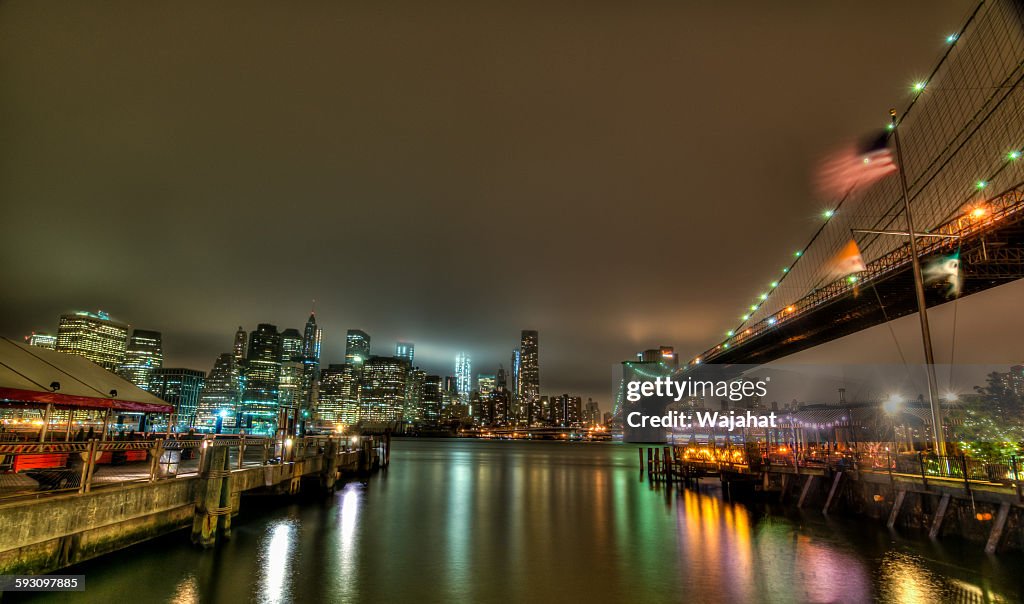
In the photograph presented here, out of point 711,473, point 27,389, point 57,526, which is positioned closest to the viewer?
point 57,526

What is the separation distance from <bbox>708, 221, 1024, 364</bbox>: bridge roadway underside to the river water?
14.9 m

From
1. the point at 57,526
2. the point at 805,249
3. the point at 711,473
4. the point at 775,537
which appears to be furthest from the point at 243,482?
the point at 805,249

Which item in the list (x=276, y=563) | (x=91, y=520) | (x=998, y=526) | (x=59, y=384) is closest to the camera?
(x=91, y=520)

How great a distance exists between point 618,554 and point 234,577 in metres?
12.4

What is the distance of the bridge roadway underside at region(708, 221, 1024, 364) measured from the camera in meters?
27.5

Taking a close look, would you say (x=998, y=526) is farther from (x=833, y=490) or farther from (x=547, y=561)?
(x=547, y=561)

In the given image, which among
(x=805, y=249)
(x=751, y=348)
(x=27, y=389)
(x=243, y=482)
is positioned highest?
(x=805, y=249)

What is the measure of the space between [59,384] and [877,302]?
47.6 m

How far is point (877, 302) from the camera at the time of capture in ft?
132

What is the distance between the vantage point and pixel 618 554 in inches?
762

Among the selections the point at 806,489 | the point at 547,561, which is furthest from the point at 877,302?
the point at 547,561

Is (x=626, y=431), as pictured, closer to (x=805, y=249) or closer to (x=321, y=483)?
(x=805, y=249)

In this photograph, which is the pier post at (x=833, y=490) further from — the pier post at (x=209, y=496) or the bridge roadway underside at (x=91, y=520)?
the pier post at (x=209, y=496)

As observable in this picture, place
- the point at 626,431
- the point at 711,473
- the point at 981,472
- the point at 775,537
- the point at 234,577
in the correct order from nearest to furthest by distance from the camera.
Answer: the point at 234,577 → the point at 981,472 → the point at 775,537 → the point at 711,473 → the point at 626,431
